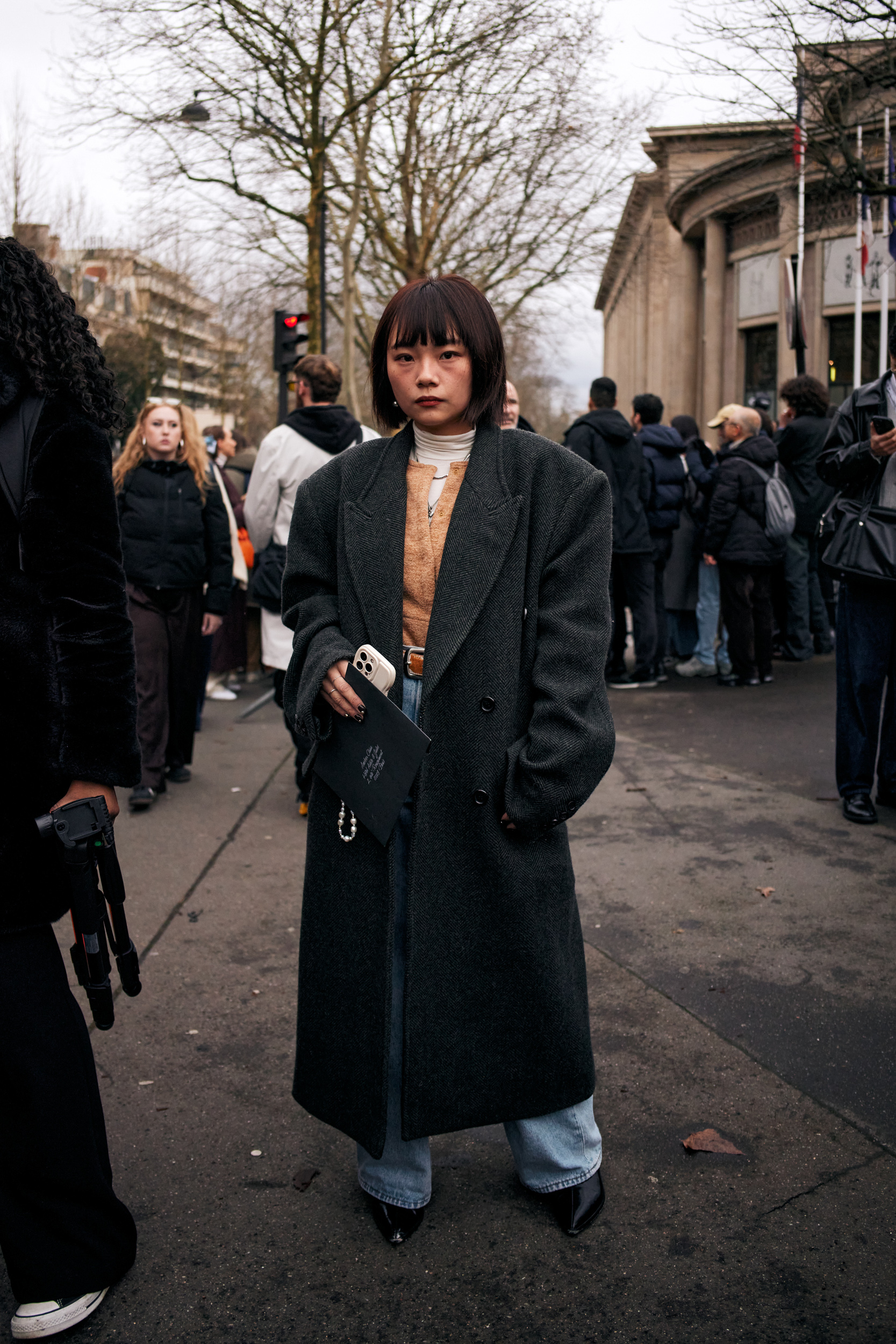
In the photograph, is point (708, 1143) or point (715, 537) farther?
point (715, 537)

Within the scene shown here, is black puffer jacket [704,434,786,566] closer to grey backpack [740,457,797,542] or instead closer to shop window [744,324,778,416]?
grey backpack [740,457,797,542]

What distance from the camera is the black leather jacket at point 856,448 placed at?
549cm

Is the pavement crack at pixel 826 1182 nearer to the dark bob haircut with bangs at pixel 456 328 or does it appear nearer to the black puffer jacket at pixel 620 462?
the dark bob haircut with bangs at pixel 456 328

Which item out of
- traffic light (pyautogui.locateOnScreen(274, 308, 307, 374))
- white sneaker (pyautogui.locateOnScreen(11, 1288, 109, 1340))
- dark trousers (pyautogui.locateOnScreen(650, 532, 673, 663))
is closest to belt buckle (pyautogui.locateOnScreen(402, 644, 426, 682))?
white sneaker (pyautogui.locateOnScreen(11, 1288, 109, 1340))

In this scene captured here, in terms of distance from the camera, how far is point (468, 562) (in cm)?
247

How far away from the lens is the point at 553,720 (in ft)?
7.97

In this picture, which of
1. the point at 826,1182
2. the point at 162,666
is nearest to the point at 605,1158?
the point at 826,1182

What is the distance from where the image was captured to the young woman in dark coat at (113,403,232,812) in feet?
21.6

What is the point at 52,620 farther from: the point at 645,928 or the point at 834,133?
the point at 834,133

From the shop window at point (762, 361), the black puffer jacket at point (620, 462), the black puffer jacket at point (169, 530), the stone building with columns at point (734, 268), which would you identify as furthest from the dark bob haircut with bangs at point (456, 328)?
the shop window at point (762, 361)

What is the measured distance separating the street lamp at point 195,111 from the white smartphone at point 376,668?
1664cm

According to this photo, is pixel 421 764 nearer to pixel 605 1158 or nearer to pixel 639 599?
pixel 605 1158

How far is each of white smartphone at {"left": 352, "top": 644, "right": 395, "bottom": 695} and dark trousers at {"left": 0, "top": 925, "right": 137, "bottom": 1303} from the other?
791mm

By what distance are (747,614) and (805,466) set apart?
1.73 m
